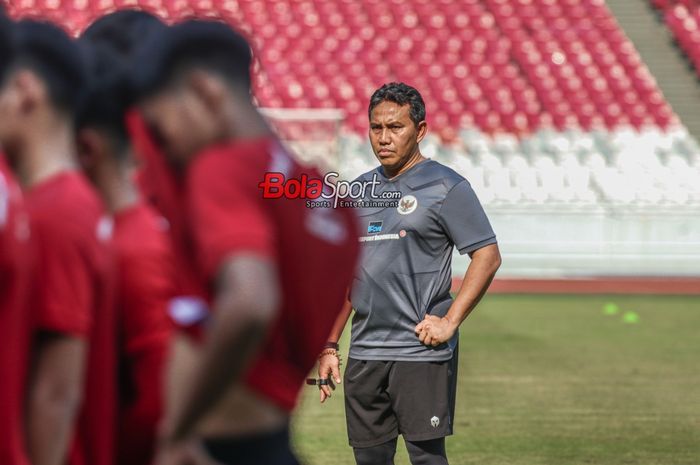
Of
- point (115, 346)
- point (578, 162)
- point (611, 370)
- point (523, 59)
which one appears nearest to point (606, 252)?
point (578, 162)

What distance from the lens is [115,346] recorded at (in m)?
3.07

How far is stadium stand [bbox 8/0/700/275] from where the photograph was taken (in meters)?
21.8

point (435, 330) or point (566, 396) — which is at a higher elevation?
point (435, 330)

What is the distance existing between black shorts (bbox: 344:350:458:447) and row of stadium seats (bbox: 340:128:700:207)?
15426mm

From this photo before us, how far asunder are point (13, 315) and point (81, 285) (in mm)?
201

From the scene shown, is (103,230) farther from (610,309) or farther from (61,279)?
(610,309)

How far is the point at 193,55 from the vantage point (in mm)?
2635

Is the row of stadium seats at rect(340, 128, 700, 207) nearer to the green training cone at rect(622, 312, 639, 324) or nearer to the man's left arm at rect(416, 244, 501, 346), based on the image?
the green training cone at rect(622, 312, 639, 324)

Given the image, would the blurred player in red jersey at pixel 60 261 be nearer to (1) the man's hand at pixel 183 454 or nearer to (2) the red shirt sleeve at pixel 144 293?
(2) the red shirt sleeve at pixel 144 293

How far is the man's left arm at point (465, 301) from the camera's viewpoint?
5.69 m

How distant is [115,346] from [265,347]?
24.3 inches

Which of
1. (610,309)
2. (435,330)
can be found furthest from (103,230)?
(610,309)

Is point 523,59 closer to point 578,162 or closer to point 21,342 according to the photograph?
point 578,162

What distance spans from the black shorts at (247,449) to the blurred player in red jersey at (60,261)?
0.34m
